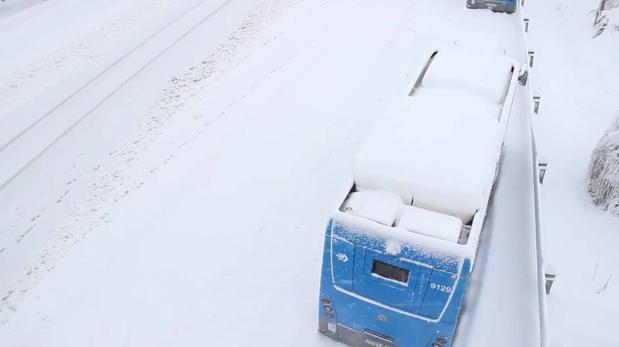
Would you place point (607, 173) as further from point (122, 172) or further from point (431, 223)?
point (122, 172)

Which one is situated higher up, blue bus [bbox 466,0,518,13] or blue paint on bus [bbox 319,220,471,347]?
blue bus [bbox 466,0,518,13]

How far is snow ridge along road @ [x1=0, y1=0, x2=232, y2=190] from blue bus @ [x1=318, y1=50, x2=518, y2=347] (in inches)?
346

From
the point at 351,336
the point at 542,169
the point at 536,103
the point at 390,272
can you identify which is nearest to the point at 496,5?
the point at 536,103

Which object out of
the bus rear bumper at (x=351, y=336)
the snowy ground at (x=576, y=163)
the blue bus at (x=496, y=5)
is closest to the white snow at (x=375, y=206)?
the bus rear bumper at (x=351, y=336)

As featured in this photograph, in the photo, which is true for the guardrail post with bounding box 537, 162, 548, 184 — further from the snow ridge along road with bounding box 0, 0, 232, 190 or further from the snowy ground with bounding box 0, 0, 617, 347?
the snow ridge along road with bounding box 0, 0, 232, 190

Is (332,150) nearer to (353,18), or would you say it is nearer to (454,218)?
(454,218)

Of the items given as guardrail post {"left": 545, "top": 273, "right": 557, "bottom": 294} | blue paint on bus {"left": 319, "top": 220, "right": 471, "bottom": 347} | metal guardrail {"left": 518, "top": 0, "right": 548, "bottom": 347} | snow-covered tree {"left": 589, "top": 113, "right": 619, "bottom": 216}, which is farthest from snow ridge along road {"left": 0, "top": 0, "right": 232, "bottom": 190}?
snow-covered tree {"left": 589, "top": 113, "right": 619, "bottom": 216}

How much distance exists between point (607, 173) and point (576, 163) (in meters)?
1.58

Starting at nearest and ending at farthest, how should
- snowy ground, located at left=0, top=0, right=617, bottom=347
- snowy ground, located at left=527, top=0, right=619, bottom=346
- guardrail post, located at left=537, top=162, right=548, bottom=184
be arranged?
1. snowy ground, located at left=527, top=0, right=619, bottom=346
2. snowy ground, located at left=0, top=0, right=617, bottom=347
3. guardrail post, located at left=537, top=162, right=548, bottom=184

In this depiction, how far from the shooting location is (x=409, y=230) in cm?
600

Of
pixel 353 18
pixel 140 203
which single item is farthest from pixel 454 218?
pixel 353 18

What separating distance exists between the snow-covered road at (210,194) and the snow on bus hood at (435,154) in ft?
5.66

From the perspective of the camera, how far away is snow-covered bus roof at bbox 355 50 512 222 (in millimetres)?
6332

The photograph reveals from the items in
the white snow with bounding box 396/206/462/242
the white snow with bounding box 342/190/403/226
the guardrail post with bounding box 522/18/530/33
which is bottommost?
the white snow with bounding box 396/206/462/242
